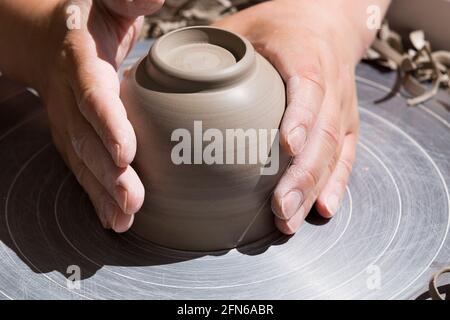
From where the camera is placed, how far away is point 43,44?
138cm

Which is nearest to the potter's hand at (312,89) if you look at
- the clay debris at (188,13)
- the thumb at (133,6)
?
the thumb at (133,6)

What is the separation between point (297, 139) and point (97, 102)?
37 cm

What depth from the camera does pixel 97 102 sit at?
3.65 ft

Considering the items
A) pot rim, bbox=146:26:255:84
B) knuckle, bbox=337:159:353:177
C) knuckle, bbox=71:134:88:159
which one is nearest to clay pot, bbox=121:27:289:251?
pot rim, bbox=146:26:255:84

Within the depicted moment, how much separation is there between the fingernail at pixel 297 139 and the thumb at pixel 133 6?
1.21 feet

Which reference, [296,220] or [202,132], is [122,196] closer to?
[202,132]

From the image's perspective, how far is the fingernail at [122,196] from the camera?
109 cm

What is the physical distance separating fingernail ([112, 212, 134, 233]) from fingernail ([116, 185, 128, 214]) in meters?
0.05

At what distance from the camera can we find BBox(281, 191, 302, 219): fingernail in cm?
114

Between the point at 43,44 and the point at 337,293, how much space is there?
83 centimetres

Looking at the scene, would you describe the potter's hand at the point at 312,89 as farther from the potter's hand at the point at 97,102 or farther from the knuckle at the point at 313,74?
the potter's hand at the point at 97,102

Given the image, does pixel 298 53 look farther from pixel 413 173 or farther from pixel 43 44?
pixel 43 44

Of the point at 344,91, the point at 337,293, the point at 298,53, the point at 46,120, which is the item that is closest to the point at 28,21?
the point at 46,120

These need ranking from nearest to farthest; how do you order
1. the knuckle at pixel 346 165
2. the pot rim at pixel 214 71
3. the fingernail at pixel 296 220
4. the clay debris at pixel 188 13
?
1. the pot rim at pixel 214 71
2. the fingernail at pixel 296 220
3. the knuckle at pixel 346 165
4. the clay debris at pixel 188 13
